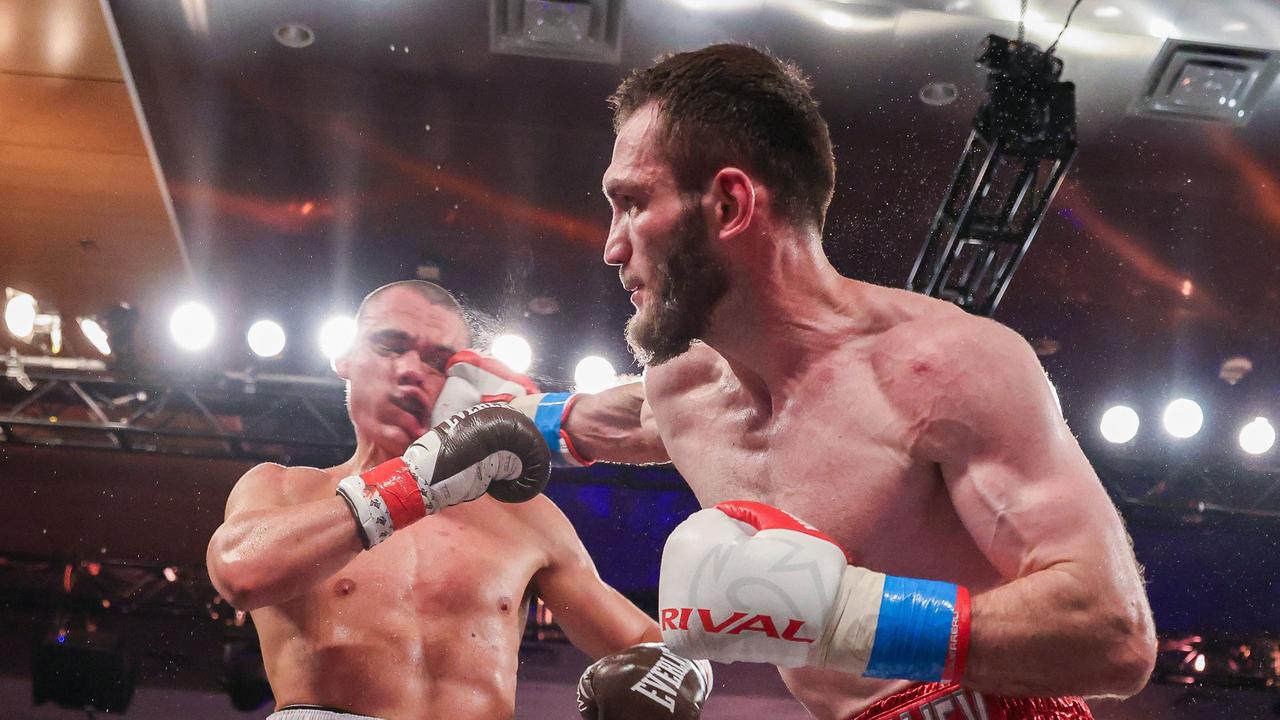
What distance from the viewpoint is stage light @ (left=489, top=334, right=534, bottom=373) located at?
541 cm

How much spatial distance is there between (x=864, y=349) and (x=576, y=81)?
127 inches

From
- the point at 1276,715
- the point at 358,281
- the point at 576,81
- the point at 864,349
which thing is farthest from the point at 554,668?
the point at 864,349

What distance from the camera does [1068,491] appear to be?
4.32 feet

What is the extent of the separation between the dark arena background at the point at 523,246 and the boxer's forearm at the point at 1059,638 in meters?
3.04

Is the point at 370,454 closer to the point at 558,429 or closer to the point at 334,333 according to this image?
the point at 558,429

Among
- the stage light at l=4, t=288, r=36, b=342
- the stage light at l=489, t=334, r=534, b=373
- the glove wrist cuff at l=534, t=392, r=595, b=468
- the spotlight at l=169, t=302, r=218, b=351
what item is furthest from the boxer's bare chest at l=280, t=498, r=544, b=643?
the stage light at l=4, t=288, r=36, b=342

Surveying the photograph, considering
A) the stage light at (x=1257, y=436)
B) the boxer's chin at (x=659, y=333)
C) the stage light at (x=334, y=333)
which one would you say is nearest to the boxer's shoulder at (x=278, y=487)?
the boxer's chin at (x=659, y=333)

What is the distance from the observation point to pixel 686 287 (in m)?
1.66

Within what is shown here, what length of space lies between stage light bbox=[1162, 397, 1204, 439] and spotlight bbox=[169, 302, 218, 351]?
194 inches

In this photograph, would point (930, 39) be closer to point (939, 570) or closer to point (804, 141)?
point (804, 141)

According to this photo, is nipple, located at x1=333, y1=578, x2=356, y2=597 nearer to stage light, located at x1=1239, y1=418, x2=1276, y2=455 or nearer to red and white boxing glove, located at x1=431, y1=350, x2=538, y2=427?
red and white boxing glove, located at x1=431, y1=350, x2=538, y2=427

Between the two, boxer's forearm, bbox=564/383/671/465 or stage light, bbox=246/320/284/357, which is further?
stage light, bbox=246/320/284/357

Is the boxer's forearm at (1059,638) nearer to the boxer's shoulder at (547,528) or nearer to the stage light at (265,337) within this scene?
the boxer's shoulder at (547,528)

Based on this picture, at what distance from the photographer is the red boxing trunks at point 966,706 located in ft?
4.56
